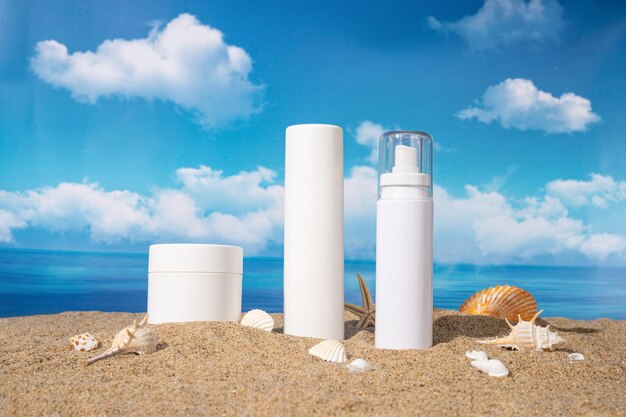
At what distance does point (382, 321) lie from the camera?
3.12 m

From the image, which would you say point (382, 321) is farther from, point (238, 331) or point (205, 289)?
point (205, 289)

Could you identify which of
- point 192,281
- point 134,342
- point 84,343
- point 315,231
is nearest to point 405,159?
point 315,231

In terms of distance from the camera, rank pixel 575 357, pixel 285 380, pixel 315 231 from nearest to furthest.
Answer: pixel 285 380 < pixel 575 357 < pixel 315 231

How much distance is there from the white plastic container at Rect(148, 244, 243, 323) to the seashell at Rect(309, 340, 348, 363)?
0.69 meters

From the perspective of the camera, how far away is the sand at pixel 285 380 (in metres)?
2.20

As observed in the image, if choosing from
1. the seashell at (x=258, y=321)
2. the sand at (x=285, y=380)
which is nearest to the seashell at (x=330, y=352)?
the sand at (x=285, y=380)

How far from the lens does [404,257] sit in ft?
10.1

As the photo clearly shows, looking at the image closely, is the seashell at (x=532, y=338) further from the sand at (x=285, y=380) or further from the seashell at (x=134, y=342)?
the seashell at (x=134, y=342)

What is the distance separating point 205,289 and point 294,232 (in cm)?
52

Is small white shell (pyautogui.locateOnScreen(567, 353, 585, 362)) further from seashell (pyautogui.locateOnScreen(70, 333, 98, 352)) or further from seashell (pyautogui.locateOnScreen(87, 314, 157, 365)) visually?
seashell (pyautogui.locateOnScreen(70, 333, 98, 352))

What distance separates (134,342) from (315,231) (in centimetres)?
98

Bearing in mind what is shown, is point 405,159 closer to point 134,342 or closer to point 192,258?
point 192,258

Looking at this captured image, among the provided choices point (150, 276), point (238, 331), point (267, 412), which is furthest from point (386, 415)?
point (150, 276)

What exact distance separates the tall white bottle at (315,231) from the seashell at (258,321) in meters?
0.12
